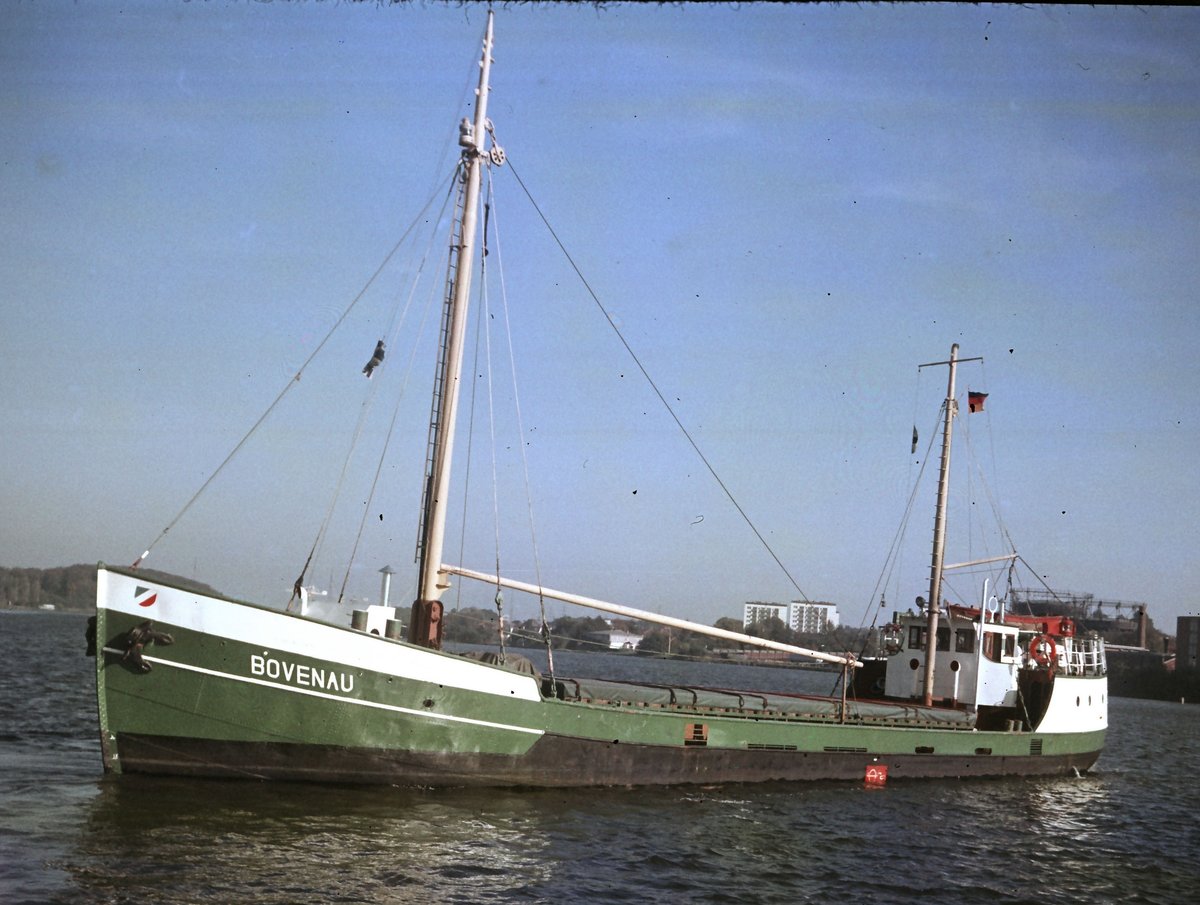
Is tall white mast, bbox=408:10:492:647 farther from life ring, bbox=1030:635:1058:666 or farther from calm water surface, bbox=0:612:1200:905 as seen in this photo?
life ring, bbox=1030:635:1058:666

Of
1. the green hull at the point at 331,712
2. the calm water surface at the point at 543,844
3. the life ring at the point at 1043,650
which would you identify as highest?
the life ring at the point at 1043,650

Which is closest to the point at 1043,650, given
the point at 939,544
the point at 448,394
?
the point at 939,544

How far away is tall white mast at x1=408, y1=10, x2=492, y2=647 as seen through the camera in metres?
20.0

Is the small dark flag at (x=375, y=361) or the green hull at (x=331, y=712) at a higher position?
the small dark flag at (x=375, y=361)

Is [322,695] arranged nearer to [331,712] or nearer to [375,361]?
[331,712]

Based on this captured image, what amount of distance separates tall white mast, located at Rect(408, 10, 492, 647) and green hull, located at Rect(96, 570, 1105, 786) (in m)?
2.01

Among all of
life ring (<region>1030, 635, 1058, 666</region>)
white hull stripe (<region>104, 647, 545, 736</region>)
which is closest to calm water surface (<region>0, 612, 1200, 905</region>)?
white hull stripe (<region>104, 647, 545, 736</region>)

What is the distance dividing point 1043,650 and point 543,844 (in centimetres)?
1940

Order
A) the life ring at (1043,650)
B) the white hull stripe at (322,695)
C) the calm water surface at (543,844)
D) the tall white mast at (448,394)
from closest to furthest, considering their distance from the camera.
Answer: the calm water surface at (543,844)
the white hull stripe at (322,695)
the tall white mast at (448,394)
the life ring at (1043,650)

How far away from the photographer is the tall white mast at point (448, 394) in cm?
1995

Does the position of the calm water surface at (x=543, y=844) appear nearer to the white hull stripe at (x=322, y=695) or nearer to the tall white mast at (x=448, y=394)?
the white hull stripe at (x=322, y=695)

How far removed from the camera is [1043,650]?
30.1 metres

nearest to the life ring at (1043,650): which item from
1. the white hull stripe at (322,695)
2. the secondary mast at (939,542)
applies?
the secondary mast at (939,542)

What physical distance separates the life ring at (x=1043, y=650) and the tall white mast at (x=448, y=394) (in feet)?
58.0
